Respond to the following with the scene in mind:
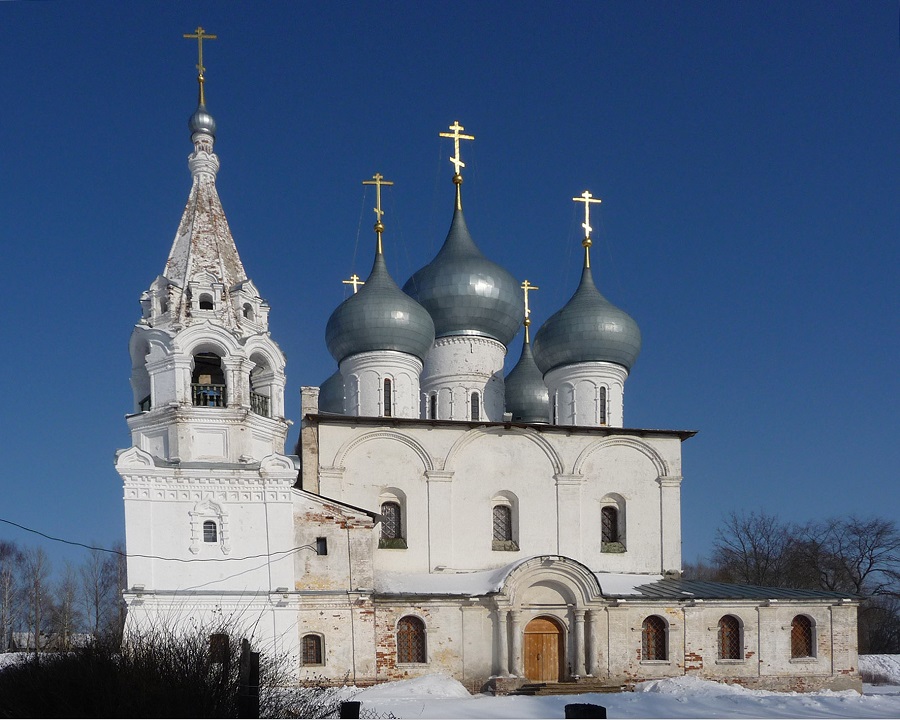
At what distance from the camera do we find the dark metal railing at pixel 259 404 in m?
18.8

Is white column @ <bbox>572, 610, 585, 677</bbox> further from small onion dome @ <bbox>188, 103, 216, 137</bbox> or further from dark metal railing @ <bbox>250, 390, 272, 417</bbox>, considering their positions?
small onion dome @ <bbox>188, 103, 216, 137</bbox>

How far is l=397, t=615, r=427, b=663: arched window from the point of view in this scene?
1859cm

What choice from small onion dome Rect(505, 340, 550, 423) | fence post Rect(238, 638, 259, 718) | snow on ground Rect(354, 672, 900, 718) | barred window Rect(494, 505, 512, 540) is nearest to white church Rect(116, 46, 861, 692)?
barred window Rect(494, 505, 512, 540)

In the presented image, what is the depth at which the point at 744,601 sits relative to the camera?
65.0ft

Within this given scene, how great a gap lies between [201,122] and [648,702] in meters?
13.2

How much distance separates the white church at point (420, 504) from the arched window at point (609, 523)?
0.04 metres

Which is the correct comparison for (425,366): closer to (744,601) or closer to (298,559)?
(298,559)

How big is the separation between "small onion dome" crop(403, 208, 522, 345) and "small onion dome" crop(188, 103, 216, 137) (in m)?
6.40

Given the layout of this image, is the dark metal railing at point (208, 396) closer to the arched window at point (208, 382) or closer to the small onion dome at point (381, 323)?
the arched window at point (208, 382)

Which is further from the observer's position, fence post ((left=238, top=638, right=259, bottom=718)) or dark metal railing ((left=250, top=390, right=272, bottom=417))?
dark metal railing ((left=250, top=390, right=272, bottom=417))

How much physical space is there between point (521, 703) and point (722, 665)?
507cm

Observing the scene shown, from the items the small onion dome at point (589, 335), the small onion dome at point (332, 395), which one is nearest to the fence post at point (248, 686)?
the small onion dome at point (589, 335)

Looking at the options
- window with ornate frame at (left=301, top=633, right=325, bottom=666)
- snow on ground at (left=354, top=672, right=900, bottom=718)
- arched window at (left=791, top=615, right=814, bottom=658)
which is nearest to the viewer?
snow on ground at (left=354, top=672, right=900, bottom=718)

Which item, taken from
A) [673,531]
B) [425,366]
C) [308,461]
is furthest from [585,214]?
[308,461]
